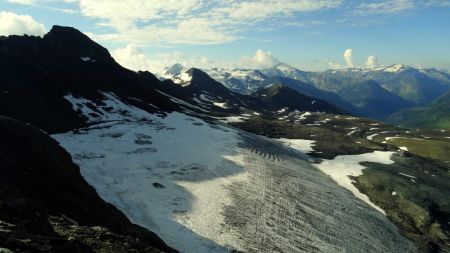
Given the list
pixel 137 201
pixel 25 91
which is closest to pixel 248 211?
pixel 137 201

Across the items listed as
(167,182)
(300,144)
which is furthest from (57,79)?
(300,144)

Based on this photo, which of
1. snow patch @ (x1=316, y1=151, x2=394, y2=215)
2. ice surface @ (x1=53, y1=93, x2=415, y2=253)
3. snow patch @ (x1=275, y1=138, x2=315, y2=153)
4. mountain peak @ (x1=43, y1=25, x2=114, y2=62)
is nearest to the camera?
Answer: ice surface @ (x1=53, y1=93, x2=415, y2=253)

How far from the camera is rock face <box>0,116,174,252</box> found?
2106 cm

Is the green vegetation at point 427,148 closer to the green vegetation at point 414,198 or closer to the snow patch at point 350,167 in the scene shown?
the snow patch at point 350,167

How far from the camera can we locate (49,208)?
35.8 meters

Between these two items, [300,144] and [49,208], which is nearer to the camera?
[49,208]

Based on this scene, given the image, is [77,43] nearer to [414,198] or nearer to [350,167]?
[350,167]

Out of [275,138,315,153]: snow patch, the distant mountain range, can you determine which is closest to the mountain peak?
the distant mountain range

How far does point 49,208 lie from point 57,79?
74585 millimetres

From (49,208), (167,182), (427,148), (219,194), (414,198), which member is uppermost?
(49,208)

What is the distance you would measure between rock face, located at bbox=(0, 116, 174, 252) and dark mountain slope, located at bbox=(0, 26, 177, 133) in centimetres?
3074

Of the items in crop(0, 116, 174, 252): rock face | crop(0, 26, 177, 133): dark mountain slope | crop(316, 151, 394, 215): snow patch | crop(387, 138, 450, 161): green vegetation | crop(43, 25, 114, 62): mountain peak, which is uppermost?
crop(43, 25, 114, 62): mountain peak

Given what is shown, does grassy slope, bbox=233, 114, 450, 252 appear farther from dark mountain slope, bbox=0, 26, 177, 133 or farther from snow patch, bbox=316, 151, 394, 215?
dark mountain slope, bbox=0, 26, 177, 133

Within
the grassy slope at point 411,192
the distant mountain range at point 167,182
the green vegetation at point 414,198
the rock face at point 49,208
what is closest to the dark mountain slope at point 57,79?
the distant mountain range at point 167,182
